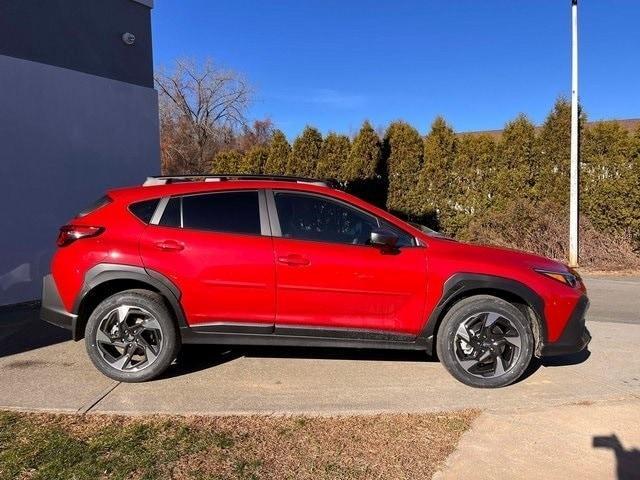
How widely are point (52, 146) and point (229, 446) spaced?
251 inches

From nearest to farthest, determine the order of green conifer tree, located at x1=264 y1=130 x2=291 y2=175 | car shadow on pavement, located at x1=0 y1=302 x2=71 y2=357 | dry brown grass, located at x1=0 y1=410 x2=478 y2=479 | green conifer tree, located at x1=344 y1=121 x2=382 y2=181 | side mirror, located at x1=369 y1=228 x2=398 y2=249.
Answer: dry brown grass, located at x1=0 y1=410 x2=478 y2=479 → side mirror, located at x1=369 y1=228 x2=398 y2=249 → car shadow on pavement, located at x1=0 y1=302 x2=71 y2=357 → green conifer tree, located at x1=344 y1=121 x2=382 y2=181 → green conifer tree, located at x1=264 y1=130 x2=291 y2=175

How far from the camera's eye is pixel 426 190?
13.2 metres

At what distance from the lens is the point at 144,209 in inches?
188

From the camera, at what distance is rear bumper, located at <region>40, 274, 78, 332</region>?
4676mm

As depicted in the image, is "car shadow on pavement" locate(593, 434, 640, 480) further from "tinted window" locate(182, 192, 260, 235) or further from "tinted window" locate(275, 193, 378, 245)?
"tinted window" locate(182, 192, 260, 235)

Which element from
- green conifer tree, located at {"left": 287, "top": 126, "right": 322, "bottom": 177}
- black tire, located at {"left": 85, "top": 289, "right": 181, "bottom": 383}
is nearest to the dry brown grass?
black tire, located at {"left": 85, "top": 289, "right": 181, "bottom": 383}

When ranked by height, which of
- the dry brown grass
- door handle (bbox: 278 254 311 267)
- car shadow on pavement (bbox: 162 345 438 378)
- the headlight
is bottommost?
the dry brown grass

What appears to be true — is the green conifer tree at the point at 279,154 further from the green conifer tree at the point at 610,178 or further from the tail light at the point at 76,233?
the tail light at the point at 76,233

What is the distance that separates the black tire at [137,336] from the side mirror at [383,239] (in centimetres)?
181

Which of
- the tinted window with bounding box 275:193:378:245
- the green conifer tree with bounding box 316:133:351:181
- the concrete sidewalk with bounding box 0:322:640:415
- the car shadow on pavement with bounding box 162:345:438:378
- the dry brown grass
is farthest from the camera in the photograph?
the green conifer tree with bounding box 316:133:351:181

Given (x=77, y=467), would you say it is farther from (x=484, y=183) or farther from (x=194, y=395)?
(x=484, y=183)

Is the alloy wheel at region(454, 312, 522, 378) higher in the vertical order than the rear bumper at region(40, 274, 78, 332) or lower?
lower

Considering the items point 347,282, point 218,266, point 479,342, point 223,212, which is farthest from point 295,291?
point 479,342

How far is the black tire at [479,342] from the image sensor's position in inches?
181
